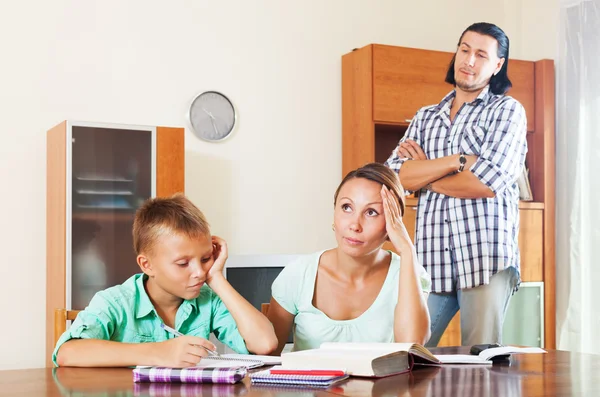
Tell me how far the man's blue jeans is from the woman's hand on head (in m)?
0.93

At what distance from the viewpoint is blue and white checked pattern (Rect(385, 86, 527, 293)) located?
2.73 m

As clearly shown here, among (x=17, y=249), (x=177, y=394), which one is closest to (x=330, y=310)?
(x=177, y=394)

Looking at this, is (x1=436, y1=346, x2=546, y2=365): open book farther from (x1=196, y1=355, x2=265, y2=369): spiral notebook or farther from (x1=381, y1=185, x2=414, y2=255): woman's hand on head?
(x1=196, y1=355, x2=265, y2=369): spiral notebook

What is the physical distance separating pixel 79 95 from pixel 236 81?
31.7 inches

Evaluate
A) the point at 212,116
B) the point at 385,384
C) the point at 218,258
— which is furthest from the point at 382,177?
the point at 212,116

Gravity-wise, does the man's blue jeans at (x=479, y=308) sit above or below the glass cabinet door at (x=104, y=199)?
below

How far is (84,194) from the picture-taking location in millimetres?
3400

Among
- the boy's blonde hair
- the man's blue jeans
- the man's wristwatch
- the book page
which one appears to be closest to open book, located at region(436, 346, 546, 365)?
the book page

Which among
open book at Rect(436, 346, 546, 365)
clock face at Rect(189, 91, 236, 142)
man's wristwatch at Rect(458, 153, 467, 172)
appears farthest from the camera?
clock face at Rect(189, 91, 236, 142)

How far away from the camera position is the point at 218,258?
184 cm

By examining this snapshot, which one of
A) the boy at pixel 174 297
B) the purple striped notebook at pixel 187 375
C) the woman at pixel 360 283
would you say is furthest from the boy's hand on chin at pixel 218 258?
the purple striped notebook at pixel 187 375

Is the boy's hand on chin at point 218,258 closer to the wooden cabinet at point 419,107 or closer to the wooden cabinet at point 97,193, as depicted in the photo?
the wooden cabinet at point 97,193

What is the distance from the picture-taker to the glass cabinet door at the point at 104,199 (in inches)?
133

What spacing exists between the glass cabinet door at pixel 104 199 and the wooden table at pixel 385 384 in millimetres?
1938
